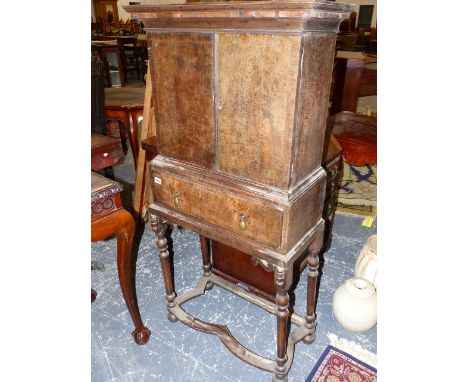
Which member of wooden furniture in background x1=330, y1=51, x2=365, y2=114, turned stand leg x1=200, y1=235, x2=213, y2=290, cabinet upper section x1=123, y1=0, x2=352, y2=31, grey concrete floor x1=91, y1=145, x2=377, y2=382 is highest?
cabinet upper section x1=123, y1=0, x2=352, y2=31

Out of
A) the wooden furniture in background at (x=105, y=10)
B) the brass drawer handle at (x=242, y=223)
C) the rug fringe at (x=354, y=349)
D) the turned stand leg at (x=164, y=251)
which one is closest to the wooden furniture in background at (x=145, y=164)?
A: the turned stand leg at (x=164, y=251)

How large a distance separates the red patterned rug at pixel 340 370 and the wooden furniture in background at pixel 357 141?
4.73ft

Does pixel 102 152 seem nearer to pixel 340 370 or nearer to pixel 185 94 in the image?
pixel 185 94

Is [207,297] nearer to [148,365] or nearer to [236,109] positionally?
[148,365]

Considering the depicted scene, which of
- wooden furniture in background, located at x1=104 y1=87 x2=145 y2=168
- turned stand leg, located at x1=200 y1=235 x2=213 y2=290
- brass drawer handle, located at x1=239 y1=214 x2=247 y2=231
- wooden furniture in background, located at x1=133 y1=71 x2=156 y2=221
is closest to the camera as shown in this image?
brass drawer handle, located at x1=239 y1=214 x2=247 y2=231

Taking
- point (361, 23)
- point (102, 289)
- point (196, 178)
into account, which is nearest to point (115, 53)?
point (102, 289)

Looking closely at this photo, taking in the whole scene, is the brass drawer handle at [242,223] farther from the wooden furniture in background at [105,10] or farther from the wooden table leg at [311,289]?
the wooden furniture in background at [105,10]

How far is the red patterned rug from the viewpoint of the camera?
5.99ft

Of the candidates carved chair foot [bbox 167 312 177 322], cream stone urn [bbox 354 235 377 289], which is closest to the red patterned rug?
cream stone urn [bbox 354 235 377 289]

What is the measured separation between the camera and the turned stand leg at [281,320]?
145 cm

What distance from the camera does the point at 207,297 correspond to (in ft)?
7.83

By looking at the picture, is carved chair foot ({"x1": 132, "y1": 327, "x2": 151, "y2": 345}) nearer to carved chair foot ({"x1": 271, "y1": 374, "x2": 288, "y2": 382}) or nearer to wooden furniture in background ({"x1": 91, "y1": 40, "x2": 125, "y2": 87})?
carved chair foot ({"x1": 271, "y1": 374, "x2": 288, "y2": 382})

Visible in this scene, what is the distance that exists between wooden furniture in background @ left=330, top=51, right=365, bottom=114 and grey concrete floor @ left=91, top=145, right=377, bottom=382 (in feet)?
6.45

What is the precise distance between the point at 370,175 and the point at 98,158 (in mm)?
3176
